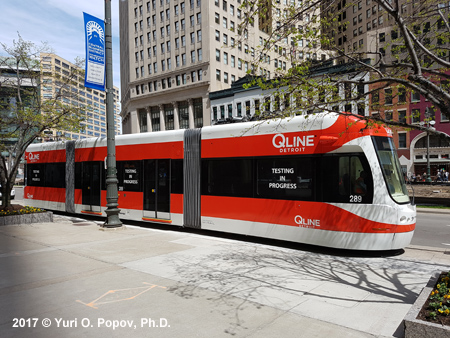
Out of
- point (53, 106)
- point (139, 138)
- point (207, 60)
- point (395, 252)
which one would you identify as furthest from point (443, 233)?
point (207, 60)

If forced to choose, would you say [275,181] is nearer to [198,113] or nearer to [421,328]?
[421,328]

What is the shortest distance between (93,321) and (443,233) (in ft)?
38.5

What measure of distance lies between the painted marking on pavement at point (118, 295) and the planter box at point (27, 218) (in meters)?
9.68

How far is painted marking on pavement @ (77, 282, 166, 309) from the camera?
17.4 ft

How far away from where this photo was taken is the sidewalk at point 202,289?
14.8ft

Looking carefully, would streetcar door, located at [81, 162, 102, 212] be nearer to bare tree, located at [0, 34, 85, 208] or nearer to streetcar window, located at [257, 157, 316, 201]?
bare tree, located at [0, 34, 85, 208]

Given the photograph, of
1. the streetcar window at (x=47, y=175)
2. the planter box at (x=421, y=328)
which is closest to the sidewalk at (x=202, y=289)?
the planter box at (x=421, y=328)

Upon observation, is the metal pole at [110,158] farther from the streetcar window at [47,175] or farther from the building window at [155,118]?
the building window at [155,118]

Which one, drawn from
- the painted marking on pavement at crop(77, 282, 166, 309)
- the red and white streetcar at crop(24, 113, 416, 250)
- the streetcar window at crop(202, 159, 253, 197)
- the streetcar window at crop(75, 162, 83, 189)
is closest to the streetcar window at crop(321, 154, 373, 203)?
the red and white streetcar at crop(24, 113, 416, 250)

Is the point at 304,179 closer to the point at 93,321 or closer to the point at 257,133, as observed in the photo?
the point at 257,133

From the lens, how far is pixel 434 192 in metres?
27.0

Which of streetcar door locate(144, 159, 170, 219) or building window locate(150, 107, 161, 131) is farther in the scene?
building window locate(150, 107, 161, 131)

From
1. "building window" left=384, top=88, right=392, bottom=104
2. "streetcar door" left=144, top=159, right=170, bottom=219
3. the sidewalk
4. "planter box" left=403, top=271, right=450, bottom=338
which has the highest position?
"building window" left=384, top=88, right=392, bottom=104

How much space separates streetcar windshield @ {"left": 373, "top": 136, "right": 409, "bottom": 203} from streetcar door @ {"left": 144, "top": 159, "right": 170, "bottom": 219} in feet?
22.7
